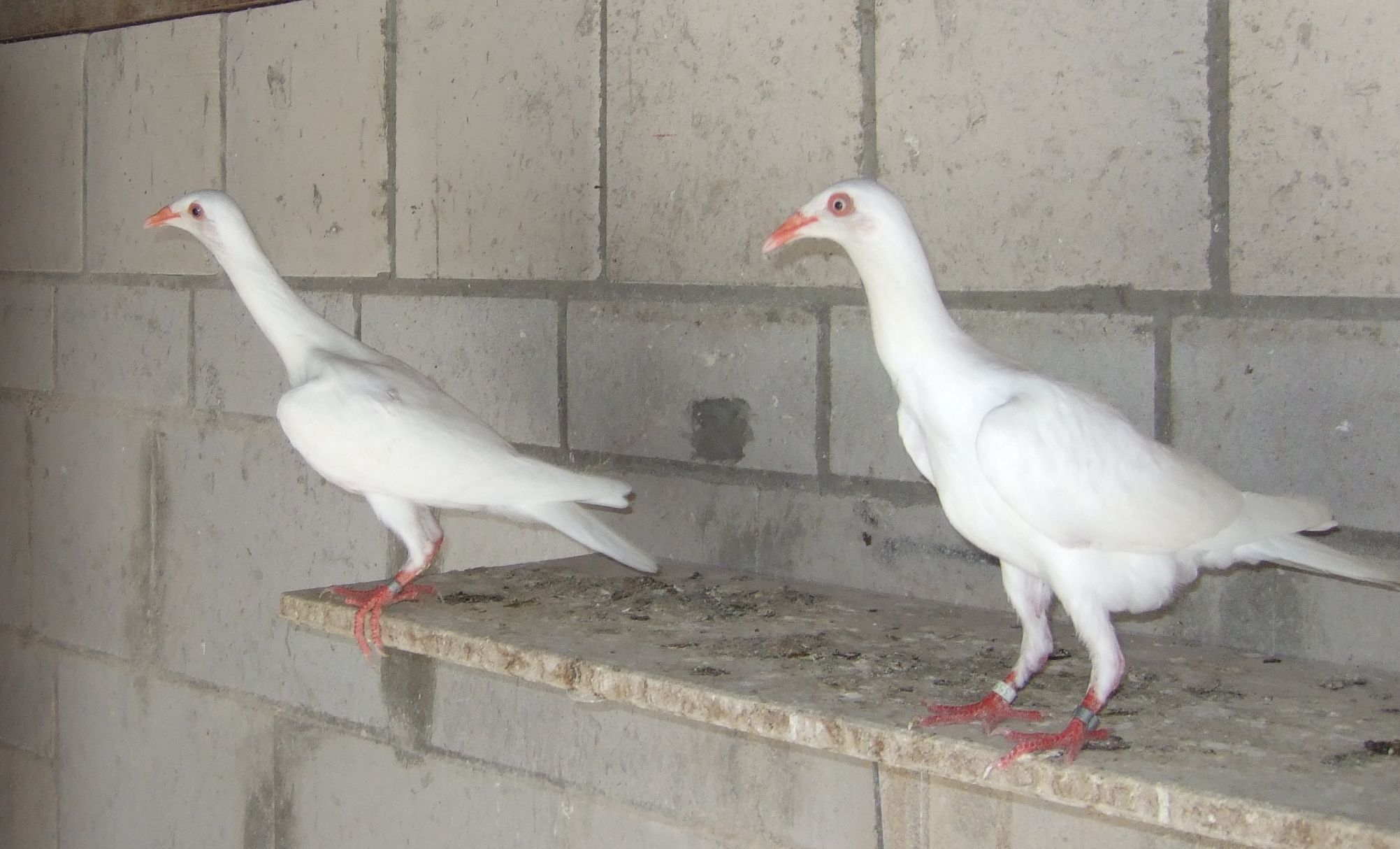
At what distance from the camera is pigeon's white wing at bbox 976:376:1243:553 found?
6.23ft

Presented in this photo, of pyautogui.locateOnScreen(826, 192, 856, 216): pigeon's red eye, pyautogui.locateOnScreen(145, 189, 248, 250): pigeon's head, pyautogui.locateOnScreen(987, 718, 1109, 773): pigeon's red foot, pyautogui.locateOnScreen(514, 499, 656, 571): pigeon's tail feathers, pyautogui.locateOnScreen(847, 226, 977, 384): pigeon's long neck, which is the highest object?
pyautogui.locateOnScreen(145, 189, 248, 250): pigeon's head

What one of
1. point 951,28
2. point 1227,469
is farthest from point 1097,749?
point 951,28

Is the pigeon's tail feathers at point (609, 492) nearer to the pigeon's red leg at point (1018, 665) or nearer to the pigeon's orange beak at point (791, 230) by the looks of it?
the pigeon's orange beak at point (791, 230)

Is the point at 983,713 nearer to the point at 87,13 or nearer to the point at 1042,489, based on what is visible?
the point at 1042,489

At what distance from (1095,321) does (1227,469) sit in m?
0.32

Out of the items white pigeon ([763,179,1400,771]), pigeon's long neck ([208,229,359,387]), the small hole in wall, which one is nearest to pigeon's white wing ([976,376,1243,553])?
white pigeon ([763,179,1400,771])

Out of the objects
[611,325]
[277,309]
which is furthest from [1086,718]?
[277,309]

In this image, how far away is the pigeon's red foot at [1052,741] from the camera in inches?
69.0

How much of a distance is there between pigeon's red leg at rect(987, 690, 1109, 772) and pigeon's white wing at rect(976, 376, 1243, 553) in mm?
233

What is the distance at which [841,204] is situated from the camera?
210 cm

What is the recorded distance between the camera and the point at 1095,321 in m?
2.41

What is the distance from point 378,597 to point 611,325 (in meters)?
0.83

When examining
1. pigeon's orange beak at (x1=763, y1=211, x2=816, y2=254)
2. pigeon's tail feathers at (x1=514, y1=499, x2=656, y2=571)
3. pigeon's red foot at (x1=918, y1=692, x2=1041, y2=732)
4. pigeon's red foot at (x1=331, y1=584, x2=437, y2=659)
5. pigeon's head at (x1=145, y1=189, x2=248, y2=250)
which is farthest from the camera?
pigeon's head at (x1=145, y1=189, x2=248, y2=250)

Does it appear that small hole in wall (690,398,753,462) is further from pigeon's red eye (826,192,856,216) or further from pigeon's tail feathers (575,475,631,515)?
pigeon's red eye (826,192,856,216)
